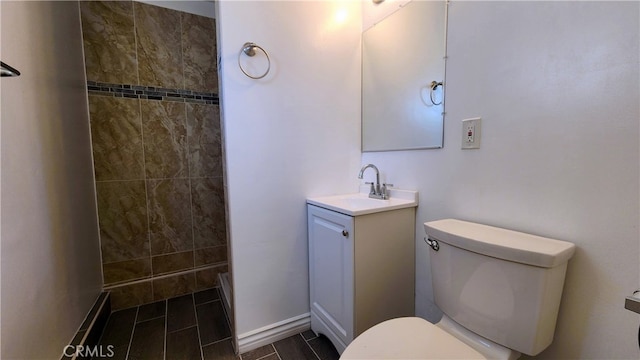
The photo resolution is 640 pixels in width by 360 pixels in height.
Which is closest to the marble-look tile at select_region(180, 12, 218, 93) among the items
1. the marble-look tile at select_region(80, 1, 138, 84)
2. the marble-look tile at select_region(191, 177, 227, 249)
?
the marble-look tile at select_region(80, 1, 138, 84)

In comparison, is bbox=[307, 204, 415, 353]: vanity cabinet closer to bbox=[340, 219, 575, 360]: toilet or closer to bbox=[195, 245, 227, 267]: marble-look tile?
bbox=[340, 219, 575, 360]: toilet

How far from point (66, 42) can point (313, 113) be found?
147 cm

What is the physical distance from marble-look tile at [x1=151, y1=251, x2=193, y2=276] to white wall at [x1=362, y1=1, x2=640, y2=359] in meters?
2.01

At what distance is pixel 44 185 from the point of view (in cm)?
112

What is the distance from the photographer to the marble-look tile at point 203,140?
2.05 m

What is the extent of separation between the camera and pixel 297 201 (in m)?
1.50

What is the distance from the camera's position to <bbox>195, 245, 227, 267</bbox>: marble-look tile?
6.93 ft

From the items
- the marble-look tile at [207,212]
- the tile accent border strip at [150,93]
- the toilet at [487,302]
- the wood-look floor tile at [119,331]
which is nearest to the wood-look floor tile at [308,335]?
the toilet at [487,302]

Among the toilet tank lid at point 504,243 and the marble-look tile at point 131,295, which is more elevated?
the toilet tank lid at point 504,243

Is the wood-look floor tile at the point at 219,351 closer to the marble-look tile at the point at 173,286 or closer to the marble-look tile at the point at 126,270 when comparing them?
the marble-look tile at the point at 173,286

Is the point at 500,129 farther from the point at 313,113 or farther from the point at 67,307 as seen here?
the point at 67,307

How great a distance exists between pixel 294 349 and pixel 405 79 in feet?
5.26

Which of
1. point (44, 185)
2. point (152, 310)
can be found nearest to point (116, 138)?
point (44, 185)

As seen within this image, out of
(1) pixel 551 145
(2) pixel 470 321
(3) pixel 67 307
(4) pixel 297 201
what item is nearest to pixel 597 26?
(1) pixel 551 145
